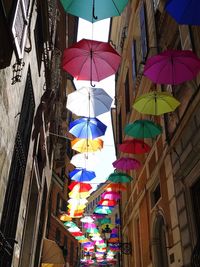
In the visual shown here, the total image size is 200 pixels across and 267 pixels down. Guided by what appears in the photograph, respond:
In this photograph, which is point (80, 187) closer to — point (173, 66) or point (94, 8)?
point (173, 66)

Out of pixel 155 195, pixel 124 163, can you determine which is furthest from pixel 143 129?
pixel 155 195

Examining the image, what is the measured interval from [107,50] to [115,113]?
18190 mm

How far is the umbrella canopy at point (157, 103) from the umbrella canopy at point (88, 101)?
2379 mm

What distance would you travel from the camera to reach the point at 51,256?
622 inches

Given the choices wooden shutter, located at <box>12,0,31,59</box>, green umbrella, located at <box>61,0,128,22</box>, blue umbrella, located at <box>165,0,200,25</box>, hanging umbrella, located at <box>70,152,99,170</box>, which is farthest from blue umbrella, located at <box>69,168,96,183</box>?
blue umbrella, located at <box>165,0,200,25</box>

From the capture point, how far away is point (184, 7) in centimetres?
627

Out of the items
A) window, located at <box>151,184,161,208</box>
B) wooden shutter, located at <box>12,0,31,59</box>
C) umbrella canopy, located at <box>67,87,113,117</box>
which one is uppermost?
umbrella canopy, located at <box>67,87,113,117</box>

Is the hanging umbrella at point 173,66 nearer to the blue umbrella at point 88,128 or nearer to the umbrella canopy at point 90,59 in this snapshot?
the umbrella canopy at point 90,59

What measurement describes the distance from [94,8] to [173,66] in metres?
2.36

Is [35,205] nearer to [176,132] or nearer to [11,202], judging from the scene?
[11,202]

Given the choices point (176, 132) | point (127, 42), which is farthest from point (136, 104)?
point (127, 42)

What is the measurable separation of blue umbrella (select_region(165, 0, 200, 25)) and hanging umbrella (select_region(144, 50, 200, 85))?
1122mm

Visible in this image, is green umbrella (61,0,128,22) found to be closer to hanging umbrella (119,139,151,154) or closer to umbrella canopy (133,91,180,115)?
umbrella canopy (133,91,180,115)

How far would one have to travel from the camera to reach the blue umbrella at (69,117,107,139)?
1176 centimetres
